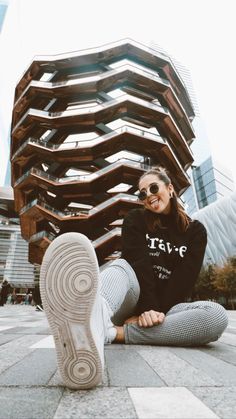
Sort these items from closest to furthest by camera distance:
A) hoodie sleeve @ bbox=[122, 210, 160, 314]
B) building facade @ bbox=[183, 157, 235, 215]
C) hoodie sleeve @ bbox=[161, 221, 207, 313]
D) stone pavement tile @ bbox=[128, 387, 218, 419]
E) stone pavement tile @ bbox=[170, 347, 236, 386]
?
stone pavement tile @ bbox=[128, 387, 218, 419], stone pavement tile @ bbox=[170, 347, 236, 386], hoodie sleeve @ bbox=[122, 210, 160, 314], hoodie sleeve @ bbox=[161, 221, 207, 313], building facade @ bbox=[183, 157, 235, 215]

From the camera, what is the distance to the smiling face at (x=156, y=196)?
232 cm

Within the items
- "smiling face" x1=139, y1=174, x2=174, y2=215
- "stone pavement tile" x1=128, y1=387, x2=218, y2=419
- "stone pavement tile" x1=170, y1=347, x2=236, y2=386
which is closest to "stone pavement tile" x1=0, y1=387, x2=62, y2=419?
"stone pavement tile" x1=128, y1=387, x2=218, y2=419

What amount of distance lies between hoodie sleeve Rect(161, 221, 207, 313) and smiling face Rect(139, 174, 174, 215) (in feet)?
1.26

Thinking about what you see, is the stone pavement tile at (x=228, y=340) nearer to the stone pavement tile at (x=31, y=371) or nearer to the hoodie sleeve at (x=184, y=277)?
the hoodie sleeve at (x=184, y=277)

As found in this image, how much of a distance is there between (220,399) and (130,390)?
29cm

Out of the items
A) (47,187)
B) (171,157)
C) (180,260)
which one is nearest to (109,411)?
A: (180,260)

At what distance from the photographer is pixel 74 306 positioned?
104cm

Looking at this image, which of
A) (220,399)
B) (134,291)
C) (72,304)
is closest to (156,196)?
(134,291)

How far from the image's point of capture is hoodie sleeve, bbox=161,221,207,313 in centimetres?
218

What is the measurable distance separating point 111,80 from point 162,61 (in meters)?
5.65

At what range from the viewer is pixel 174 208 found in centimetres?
243

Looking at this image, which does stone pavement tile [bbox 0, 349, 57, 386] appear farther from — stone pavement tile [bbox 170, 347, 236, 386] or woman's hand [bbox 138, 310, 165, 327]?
stone pavement tile [bbox 170, 347, 236, 386]

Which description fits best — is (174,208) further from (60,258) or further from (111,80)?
(111,80)

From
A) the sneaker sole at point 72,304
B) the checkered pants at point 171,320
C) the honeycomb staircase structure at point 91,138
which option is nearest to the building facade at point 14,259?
the honeycomb staircase structure at point 91,138
